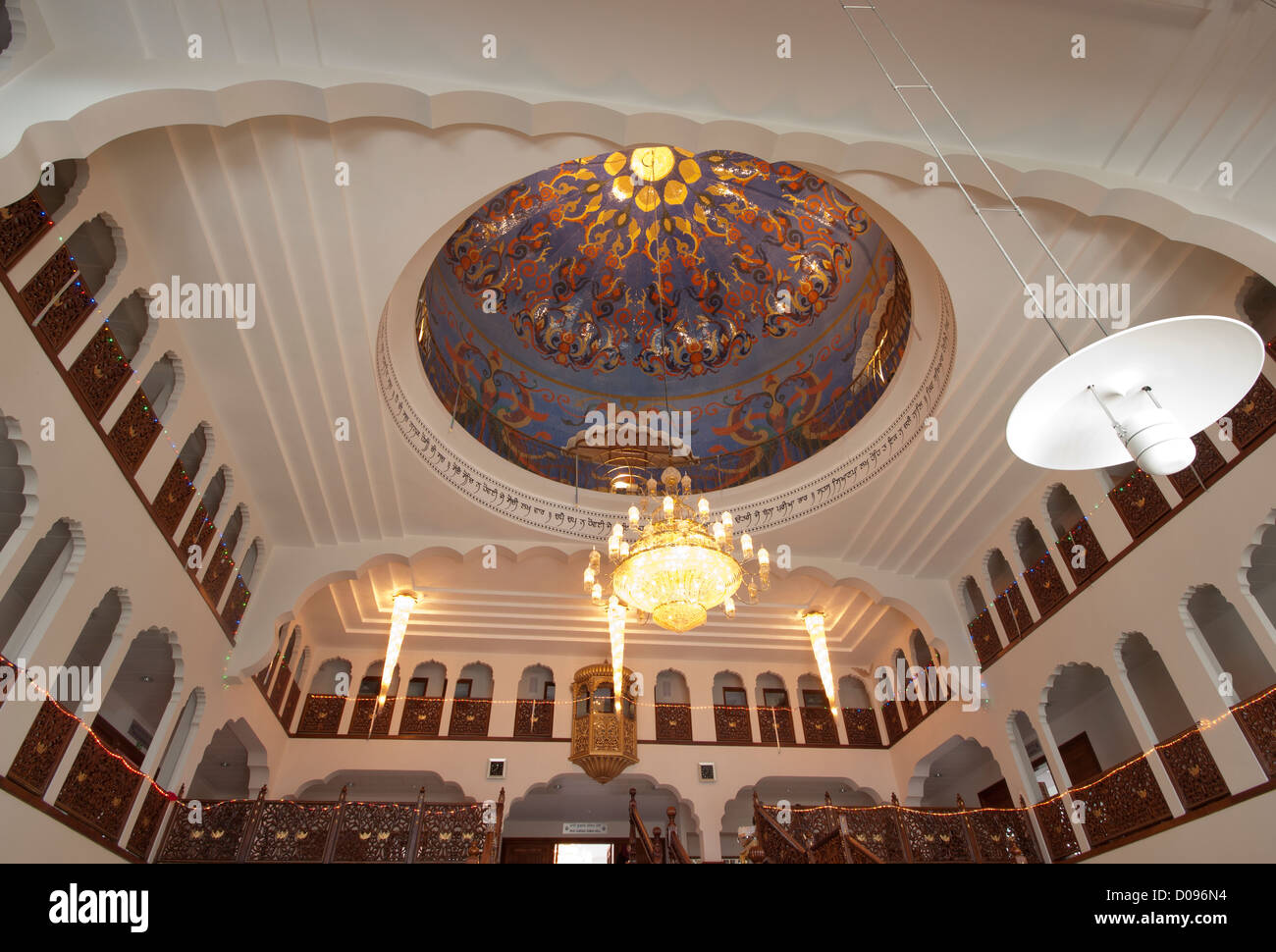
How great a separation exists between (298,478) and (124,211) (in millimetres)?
2996

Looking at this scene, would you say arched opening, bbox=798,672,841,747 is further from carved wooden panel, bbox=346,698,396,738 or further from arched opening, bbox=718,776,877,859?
carved wooden panel, bbox=346,698,396,738

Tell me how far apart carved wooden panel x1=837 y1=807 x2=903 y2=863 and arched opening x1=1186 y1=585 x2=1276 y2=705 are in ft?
10.8

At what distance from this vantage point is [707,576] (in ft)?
20.1

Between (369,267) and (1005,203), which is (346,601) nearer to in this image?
(369,267)

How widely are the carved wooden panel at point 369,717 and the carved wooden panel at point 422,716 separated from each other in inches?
8.2

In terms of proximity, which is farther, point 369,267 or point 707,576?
point 707,576

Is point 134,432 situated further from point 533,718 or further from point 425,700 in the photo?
point 533,718

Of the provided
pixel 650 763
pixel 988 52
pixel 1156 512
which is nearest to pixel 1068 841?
pixel 1156 512

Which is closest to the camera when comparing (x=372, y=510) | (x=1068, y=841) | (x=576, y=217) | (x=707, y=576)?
(x=707, y=576)

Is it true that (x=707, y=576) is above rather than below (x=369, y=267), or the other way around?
below

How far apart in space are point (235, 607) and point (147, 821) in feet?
6.72

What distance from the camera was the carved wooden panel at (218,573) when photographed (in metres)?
7.10
